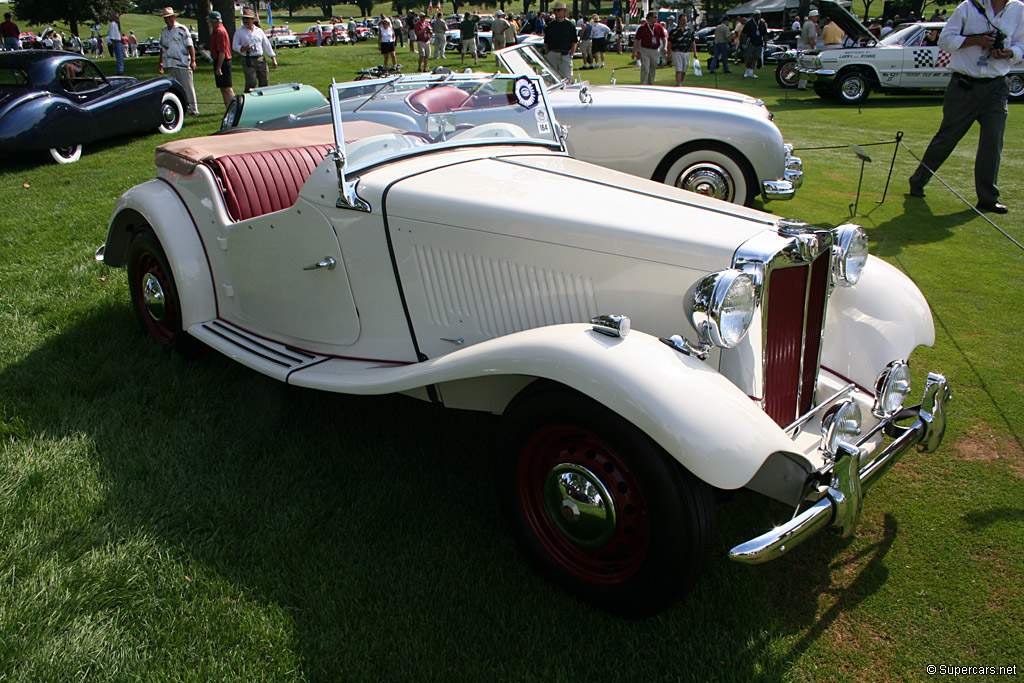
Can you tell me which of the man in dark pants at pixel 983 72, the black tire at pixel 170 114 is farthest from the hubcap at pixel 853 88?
the black tire at pixel 170 114

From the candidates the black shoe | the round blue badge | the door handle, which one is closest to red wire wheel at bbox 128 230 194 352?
the door handle

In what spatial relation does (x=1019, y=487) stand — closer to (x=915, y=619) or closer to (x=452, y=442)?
(x=915, y=619)

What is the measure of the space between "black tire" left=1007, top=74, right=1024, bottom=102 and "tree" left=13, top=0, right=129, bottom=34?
32.7m

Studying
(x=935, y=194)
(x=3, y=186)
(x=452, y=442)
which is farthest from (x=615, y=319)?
(x=3, y=186)

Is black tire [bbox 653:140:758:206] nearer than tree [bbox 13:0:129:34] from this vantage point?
Yes

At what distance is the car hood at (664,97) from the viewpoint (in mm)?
6992

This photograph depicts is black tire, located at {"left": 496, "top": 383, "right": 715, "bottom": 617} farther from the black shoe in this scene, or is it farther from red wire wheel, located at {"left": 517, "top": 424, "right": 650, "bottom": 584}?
the black shoe

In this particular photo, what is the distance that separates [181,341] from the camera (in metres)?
4.09

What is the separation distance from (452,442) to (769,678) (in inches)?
69.1

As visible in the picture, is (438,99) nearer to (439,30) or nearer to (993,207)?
(993,207)

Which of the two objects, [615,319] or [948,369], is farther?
[948,369]

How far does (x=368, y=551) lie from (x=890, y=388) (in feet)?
6.78

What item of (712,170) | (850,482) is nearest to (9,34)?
(712,170)

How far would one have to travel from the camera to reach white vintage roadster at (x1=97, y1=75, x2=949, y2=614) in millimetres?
2137
